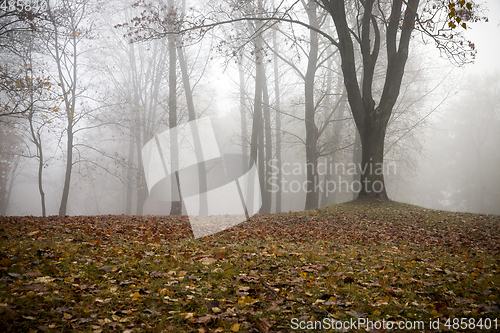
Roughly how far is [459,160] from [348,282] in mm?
36834

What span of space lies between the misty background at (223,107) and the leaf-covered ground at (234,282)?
6.75 metres

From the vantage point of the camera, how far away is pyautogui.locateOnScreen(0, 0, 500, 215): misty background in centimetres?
1330

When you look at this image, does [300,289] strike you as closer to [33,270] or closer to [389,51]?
[33,270]

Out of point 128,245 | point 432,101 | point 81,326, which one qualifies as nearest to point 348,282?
point 81,326

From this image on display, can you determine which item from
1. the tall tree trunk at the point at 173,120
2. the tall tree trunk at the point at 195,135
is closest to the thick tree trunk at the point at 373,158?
the tall tree trunk at the point at 195,135

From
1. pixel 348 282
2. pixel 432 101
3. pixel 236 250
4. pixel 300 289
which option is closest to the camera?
pixel 300 289

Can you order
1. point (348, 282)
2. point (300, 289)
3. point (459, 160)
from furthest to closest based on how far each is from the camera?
point (459, 160)
point (348, 282)
point (300, 289)

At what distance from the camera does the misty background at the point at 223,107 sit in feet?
43.7

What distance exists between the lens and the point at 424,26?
8961 mm
